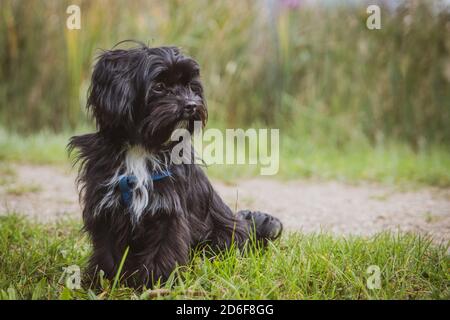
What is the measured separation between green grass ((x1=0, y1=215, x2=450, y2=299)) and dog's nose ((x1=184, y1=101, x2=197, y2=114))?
2.77 feet

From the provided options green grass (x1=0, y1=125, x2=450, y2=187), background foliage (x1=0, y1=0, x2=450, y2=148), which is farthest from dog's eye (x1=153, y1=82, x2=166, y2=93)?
background foliage (x1=0, y1=0, x2=450, y2=148)

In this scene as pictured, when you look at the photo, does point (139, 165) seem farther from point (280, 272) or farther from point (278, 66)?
point (278, 66)

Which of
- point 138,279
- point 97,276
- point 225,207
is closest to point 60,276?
point 97,276

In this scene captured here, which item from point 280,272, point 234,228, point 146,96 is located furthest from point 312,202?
point 146,96

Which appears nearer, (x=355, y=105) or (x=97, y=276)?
(x=97, y=276)

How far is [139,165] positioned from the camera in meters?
3.30

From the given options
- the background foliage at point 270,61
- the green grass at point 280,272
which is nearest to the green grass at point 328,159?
the background foliage at point 270,61

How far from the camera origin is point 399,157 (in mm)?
7855

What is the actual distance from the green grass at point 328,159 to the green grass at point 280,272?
3.19 metres

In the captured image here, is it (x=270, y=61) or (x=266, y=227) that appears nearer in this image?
(x=266, y=227)

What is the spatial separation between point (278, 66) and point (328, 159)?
192 cm

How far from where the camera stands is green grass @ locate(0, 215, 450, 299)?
3.02 metres
